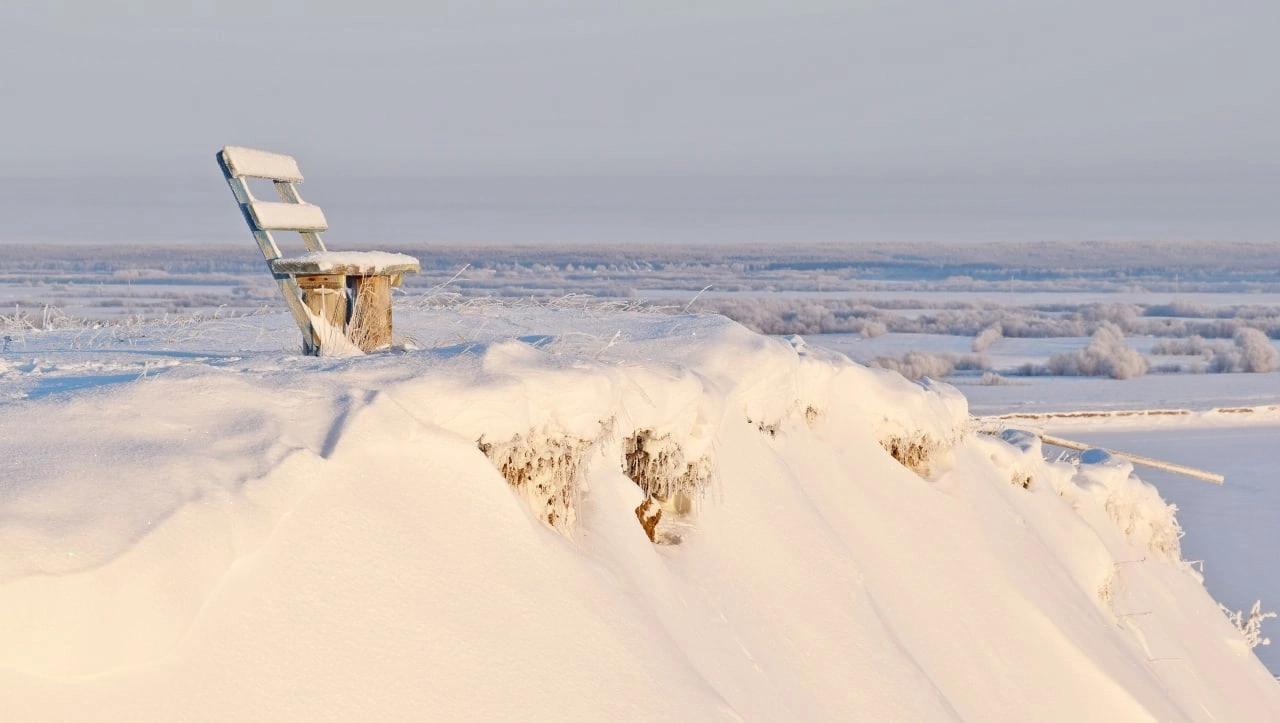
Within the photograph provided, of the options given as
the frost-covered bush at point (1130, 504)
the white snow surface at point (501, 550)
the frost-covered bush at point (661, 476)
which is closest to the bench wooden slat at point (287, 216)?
the white snow surface at point (501, 550)

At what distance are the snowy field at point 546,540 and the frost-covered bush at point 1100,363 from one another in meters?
20.8

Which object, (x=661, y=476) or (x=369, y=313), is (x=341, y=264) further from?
(x=661, y=476)

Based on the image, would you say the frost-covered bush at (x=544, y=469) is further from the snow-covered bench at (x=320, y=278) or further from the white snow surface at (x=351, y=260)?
the white snow surface at (x=351, y=260)

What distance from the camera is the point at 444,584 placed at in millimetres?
3475

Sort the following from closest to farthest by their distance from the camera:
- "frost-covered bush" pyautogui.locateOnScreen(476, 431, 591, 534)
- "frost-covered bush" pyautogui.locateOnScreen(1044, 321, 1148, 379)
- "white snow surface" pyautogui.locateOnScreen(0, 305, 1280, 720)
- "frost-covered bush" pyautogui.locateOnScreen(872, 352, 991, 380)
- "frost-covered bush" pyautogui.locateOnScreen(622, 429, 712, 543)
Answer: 1. "white snow surface" pyautogui.locateOnScreen(0, 305, 1280, 720)
2. "frost-covered bush" pyautogui.locateOnScreen(476, 431, 591, 534)
3. "frost-covered bush" pyautogui.locateOnScreen(622, 429, 712, 543)
4. "frost-covered bush" pyautogui.locateOnScreen(872, 352, 991, 380)
5. "frost-covered bush" pyautogui.locateOnScreen(1044, 321, 1148, 379)

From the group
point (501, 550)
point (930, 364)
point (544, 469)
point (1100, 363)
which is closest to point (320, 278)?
point (544, 469)

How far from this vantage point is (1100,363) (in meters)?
30.1

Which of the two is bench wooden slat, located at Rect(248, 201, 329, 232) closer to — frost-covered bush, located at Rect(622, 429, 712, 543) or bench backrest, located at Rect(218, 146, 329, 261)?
bench backrest, located at Rect(218, 146, 329, 261)

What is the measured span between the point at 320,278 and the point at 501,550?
252 cm

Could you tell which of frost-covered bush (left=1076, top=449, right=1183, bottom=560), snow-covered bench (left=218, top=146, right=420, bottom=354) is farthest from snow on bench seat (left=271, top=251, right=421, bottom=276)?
frost-covered bush (left=1076, top=449, right=1183, bottom=560)

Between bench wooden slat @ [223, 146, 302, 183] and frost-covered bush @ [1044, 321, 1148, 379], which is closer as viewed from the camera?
bench wooden slat @ [223, 146, 302, 183]

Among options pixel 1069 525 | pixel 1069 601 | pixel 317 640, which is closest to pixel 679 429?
pixel 317 640

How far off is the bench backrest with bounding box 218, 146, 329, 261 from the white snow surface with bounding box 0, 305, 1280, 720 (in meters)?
0.55

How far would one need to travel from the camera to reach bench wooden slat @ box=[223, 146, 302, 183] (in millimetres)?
5852
